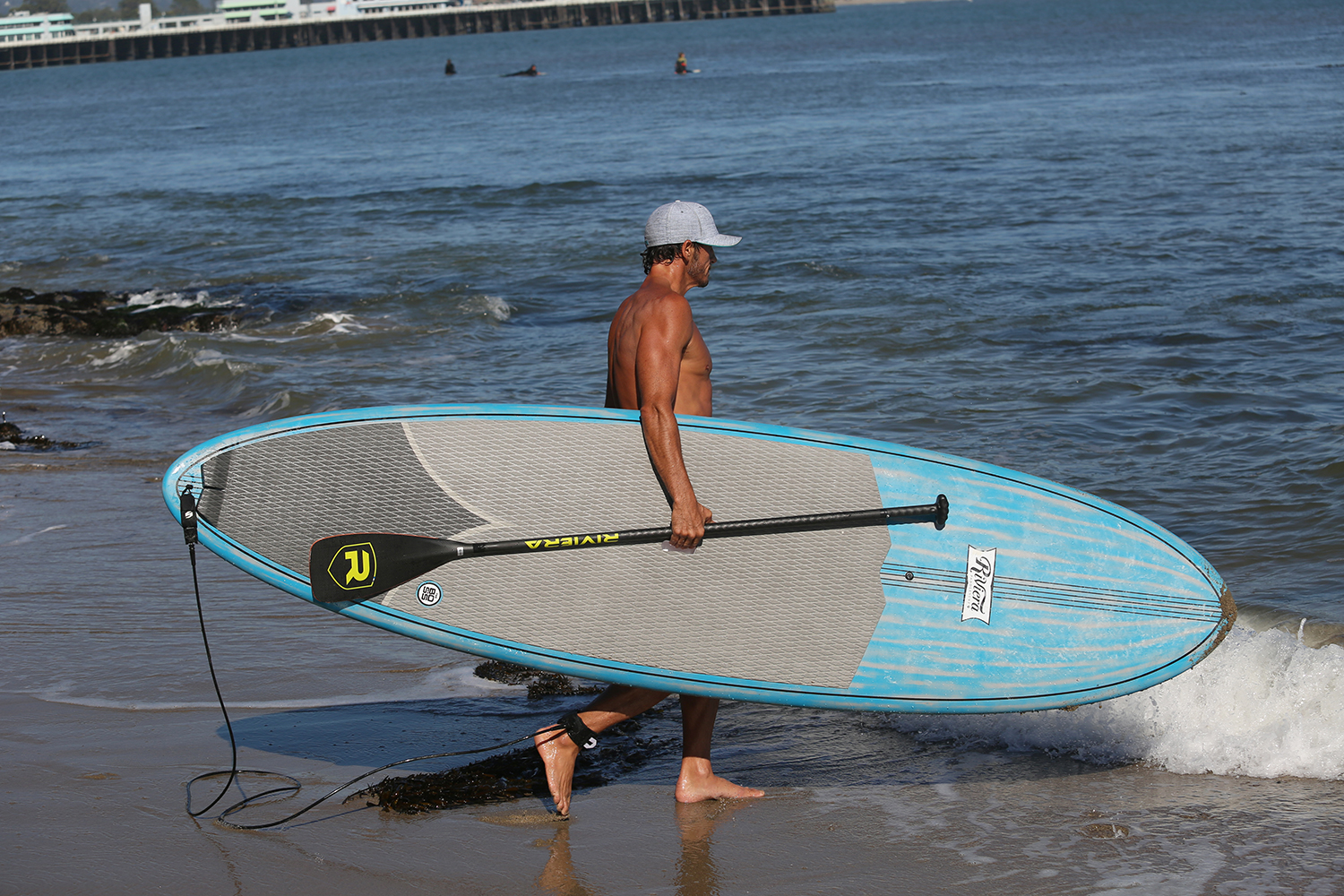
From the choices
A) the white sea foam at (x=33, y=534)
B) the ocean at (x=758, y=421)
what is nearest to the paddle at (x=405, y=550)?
the ocean at (x=758, y=421)

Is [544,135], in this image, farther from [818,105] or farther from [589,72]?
[589,72]

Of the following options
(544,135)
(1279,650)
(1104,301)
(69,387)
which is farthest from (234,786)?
(544,135)

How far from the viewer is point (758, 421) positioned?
681 centimetres

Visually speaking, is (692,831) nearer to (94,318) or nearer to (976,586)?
(976,586)

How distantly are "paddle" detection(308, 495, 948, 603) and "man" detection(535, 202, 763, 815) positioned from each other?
0.15 m

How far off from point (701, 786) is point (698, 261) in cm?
153

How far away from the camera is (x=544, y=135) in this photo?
3522 cm

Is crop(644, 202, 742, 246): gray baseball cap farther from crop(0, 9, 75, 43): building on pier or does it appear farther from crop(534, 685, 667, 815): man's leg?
crop(0, 9, 75, 43): building on pier

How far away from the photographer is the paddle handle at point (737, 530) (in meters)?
3.63

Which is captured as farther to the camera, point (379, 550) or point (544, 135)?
point (544, 135)

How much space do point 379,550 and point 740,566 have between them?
1.08 m

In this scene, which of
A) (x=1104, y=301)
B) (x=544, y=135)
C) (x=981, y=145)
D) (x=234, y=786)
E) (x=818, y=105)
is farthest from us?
(x=818, y=105)

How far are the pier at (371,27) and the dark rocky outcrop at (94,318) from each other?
125718mm

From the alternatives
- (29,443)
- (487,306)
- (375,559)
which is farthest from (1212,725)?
(487,306)
